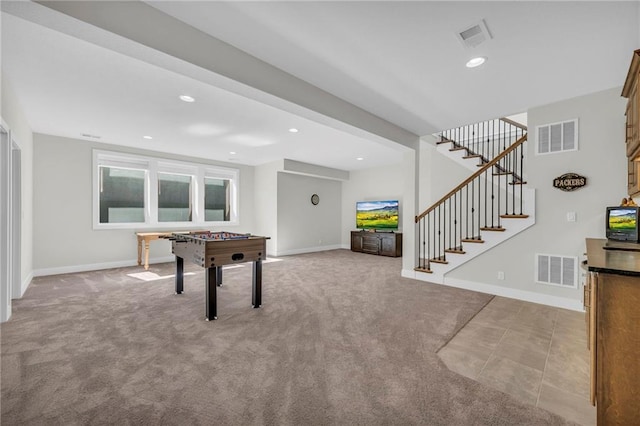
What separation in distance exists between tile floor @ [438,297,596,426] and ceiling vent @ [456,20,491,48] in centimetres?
263

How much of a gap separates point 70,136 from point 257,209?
174 inches

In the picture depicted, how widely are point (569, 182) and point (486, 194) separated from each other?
2085 mm

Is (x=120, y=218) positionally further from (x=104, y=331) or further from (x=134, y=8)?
(x=134, y=8)

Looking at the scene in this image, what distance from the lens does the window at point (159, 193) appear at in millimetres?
5973

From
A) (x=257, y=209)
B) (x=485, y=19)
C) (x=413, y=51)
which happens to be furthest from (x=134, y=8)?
(x=257, y=209)

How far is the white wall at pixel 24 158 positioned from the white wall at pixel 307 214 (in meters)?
4.88

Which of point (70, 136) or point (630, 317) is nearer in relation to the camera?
point (630, 317)

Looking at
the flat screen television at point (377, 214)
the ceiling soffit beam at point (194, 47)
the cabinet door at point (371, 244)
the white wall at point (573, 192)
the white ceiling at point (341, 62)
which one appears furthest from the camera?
the flat screen television at point (377, 214)

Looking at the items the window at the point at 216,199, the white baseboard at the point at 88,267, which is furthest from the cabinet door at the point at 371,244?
the white baseboard at the point at 88,267

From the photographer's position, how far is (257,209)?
27.5 feet

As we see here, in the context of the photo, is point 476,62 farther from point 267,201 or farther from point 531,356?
point 267,201

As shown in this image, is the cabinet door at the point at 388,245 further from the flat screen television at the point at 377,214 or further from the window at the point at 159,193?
the window at the point at 159,193

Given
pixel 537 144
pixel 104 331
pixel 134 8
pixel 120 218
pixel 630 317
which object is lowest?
Answer: pixel 104 331

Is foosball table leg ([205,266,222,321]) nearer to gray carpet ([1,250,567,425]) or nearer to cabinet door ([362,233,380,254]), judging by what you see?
gray carpet ([1,250,567,425])
